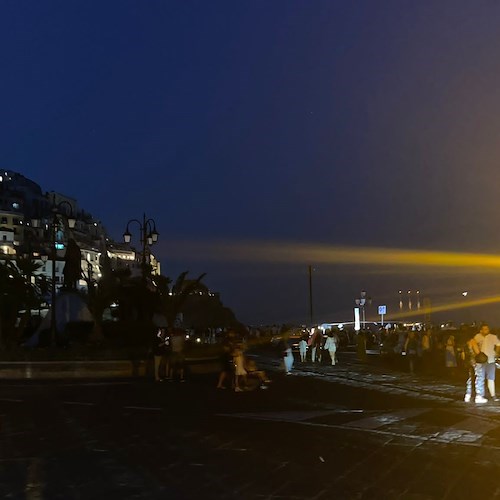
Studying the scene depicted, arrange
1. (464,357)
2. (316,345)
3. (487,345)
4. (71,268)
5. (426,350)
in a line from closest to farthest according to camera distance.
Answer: (487,345), (464,357), (426,350), (316,345), (71,268)

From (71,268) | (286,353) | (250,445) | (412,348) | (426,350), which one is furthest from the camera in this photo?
(71,268)

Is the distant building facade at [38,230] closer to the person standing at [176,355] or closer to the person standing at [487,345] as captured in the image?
the person standing at [176,355]

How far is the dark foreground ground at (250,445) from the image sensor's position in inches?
301

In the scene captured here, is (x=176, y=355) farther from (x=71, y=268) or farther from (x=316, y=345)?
(x=71, y=268)

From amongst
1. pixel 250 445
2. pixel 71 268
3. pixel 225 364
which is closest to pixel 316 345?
pixel 225 364

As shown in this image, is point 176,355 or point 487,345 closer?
point 487,345

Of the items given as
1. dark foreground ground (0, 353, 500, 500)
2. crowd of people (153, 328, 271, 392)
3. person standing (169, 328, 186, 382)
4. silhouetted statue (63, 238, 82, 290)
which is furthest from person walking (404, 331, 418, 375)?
silhouetted statue (63, 238, 82, 290)

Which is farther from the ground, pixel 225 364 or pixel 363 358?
pixel 225 364

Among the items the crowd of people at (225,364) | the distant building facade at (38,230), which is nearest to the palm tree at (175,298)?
the crowd of people at (225,364)

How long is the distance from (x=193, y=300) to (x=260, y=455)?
6065 cm

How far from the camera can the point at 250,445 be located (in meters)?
10.3

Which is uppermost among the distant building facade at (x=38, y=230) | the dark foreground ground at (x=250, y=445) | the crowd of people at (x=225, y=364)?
the distant building facade at (x=38, y=230)

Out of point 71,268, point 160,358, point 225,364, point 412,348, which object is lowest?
point 225,364

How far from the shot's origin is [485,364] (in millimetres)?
15500
